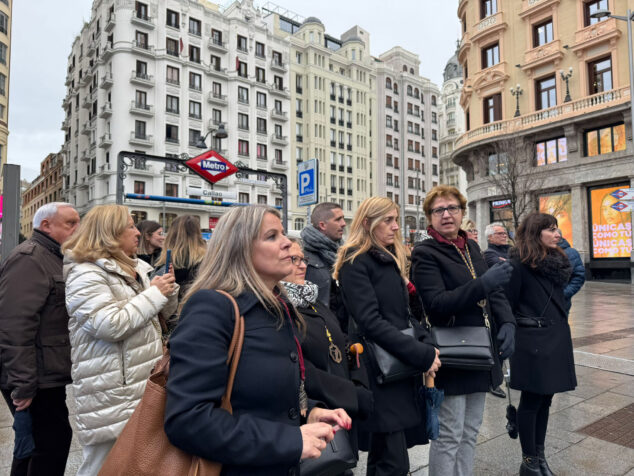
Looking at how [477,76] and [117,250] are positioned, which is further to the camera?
[477,76]

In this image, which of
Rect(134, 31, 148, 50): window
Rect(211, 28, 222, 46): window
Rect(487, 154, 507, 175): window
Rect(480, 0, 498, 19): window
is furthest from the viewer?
Rect(211, 28, 222, 46): window

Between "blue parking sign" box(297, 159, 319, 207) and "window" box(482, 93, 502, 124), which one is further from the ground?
"window" box(482, 93, 502, 124)

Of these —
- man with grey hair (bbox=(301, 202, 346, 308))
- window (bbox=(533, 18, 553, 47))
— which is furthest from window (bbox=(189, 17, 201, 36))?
man with grey hair (bbox=(301, 202, 346, 308))

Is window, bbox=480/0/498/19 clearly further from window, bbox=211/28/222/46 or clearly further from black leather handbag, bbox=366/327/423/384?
black leather handbag, bbox=366/327/423/384

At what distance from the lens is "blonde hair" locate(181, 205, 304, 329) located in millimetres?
1624

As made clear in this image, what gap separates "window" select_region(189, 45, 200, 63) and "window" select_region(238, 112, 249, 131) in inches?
265

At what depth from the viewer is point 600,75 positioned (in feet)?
78.7

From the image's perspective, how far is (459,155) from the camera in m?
29.8

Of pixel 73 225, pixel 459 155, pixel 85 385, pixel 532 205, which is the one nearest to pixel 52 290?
pixel 73 225

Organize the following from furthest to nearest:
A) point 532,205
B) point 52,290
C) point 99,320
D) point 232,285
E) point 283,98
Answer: point 283,98
point 532,205
point 52,290
point 99,320
point 232,285

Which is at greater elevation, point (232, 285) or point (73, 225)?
point (73, 225)

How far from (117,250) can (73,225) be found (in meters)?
0.65

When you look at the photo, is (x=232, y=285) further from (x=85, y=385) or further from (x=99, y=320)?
(x=85, y=385)

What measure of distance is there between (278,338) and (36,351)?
81.2 inches
